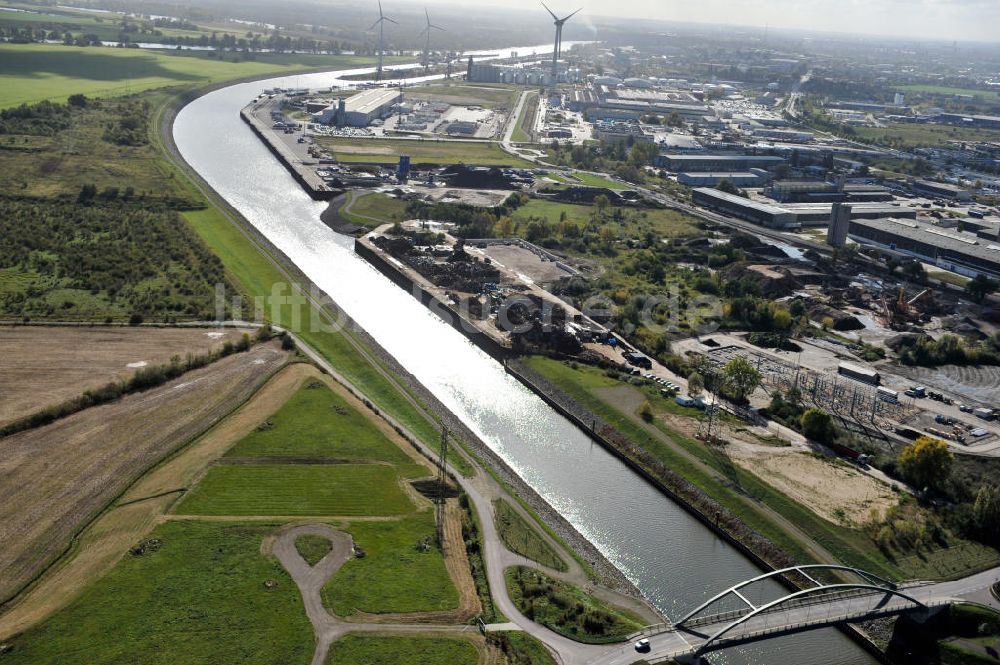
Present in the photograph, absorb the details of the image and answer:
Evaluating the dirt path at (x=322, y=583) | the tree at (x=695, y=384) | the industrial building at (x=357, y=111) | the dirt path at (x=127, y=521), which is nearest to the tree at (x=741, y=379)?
the tree at (x=695, y=384)

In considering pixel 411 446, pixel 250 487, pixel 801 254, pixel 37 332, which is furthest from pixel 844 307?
pixel 37 332

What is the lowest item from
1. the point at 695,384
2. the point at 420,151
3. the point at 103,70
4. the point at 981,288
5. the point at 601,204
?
the point at 695,384

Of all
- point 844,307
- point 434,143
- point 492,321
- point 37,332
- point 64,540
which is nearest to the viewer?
point 64,540

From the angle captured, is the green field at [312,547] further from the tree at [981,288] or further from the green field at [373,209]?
the tree at [981,288]

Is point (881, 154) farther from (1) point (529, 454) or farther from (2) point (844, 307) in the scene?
(1) point (529, 454)

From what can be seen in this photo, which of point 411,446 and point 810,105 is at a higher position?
point 810,105

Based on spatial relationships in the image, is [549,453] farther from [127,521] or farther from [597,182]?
[597,182]

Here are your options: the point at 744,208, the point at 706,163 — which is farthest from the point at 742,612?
the point at 706,163

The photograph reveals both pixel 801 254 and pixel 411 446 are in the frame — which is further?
pixel 801 254
